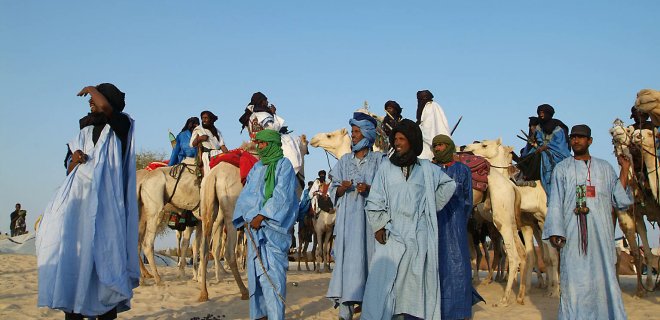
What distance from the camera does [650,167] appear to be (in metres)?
11.1

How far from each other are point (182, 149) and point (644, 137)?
8.42 metres

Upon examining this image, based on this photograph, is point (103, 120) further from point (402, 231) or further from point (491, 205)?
point (491, 205)

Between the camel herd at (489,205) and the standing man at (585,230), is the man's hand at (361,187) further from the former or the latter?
the camel herd at (489,205)

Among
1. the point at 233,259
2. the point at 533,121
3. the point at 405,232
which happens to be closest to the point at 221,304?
the point at 233,259

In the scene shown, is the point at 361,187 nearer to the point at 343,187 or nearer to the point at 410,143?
the point at 343,187

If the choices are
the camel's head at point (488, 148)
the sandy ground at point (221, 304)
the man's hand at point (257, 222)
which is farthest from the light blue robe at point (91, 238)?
the camel's head at point (488, 148)

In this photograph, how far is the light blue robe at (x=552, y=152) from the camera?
11.6m

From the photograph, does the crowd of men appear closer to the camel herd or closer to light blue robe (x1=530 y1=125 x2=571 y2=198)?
the camel herd

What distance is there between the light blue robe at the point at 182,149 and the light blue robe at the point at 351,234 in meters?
6.32

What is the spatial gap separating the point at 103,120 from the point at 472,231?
9966mm

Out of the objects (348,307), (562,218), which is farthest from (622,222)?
(348,307)

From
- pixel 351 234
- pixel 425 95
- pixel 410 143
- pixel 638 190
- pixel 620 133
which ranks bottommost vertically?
pixel 351 234

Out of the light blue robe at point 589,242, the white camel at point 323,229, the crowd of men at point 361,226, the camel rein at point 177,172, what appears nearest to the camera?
the crowd of men at point 361,226

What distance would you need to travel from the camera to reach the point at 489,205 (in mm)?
11711
